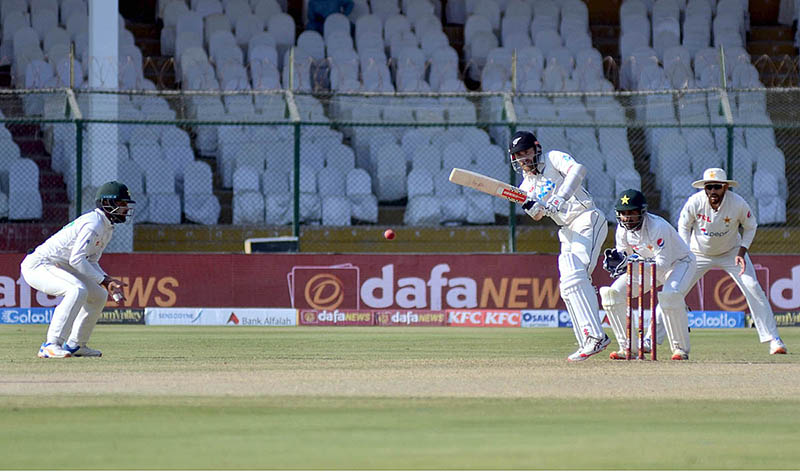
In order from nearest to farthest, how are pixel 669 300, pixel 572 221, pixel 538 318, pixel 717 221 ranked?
pixel 572 221
pixel 669 300
pixel 717 221
pixel 538 318

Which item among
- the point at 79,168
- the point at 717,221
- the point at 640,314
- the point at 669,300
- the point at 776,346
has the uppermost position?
the point at 79,168

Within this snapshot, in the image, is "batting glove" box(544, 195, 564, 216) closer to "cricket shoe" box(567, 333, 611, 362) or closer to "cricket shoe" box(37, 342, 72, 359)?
"cricket shoe" box(567, 333, 611, 362)

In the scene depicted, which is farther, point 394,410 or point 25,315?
point 25,315

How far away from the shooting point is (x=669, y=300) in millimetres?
10750

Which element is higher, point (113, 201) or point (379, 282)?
point (113, 201)

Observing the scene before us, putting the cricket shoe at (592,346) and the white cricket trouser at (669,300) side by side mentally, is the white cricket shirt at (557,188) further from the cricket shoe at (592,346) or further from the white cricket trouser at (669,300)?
the cricket shoe at (592,346)

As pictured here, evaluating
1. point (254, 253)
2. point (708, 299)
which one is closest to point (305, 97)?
point (254, 253)

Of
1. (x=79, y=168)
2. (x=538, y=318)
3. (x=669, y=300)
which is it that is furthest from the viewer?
(x=79, y=168)

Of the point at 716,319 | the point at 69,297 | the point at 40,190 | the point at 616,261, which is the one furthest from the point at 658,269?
the point at 40,190

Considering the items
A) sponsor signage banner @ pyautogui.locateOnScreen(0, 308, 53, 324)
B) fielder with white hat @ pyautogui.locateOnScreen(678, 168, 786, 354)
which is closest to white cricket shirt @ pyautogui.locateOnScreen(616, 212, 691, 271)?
fielder with white hat @ pyautogui.locateOnScreen(678, 168, 786, 354)

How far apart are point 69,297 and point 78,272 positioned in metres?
0.47

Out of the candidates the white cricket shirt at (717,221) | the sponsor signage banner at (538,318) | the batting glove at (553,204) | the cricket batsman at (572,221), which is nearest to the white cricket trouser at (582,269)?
the cricket batsman at (572,221)

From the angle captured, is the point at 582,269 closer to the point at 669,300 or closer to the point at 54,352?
the point at 669,300

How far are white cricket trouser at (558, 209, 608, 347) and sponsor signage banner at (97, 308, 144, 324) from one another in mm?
8668
